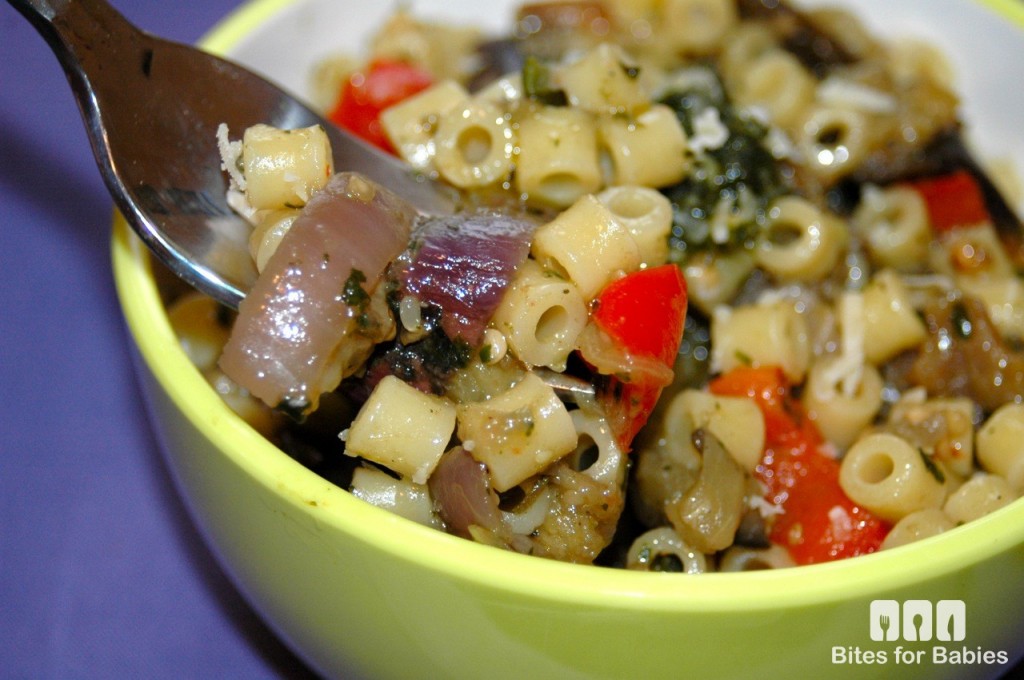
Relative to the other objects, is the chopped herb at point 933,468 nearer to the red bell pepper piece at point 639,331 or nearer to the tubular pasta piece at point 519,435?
the red bell pepper piece at point 639,331

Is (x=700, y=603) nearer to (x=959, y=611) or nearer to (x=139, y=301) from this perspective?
(x=959, y=611)

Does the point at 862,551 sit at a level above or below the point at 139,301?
below

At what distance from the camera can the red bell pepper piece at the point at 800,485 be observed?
5.25 ft

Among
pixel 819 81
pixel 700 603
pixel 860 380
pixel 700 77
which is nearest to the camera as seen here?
pixel 700 603

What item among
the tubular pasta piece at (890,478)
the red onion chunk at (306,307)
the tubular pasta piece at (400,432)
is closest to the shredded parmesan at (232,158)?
the red onion chunk at (306,307)

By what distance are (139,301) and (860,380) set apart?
4.06ft

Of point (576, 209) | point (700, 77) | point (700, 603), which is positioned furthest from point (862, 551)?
point (700, 77)

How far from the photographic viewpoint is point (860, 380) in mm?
1840

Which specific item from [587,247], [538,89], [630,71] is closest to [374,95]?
[538,89]

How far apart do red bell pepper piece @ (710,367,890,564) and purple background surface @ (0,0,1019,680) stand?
33.0 inches

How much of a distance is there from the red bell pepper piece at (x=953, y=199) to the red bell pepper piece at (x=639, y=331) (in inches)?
42.6

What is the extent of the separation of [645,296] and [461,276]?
0.26 meters

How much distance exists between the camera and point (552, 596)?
112 centimetres

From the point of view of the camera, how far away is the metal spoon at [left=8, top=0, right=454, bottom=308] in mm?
1472
